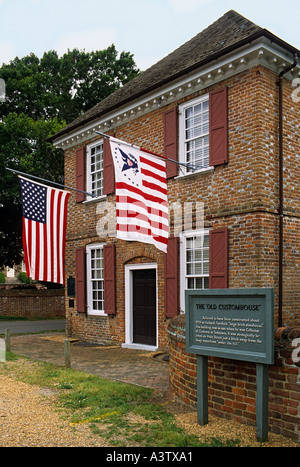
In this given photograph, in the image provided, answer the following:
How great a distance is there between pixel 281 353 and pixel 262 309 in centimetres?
52

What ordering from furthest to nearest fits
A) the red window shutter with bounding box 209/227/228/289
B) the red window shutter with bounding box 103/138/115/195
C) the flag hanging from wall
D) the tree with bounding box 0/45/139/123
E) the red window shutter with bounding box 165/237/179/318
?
the tree with bounding box 0/45/139/123
the red window shutter with bounding box 103/138/115/195
the red window shutter with bounding box 165/237/179/318
the red window shutter with bounding box 209/227/228/289
the flag hanging from wall

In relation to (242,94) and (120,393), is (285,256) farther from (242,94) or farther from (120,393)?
(120,393)

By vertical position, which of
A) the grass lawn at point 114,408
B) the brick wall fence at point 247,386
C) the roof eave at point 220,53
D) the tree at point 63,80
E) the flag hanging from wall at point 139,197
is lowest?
the grass lawn at point 114,408

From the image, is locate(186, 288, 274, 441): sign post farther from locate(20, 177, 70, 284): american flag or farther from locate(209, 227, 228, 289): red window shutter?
locate(20, 177, 70, 284): american flag

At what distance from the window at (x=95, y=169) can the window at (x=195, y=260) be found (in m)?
4.42

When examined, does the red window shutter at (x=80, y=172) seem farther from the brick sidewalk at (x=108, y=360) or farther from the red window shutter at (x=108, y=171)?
the brick sidewalk at (x=108, y=360)

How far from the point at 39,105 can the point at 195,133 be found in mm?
16173

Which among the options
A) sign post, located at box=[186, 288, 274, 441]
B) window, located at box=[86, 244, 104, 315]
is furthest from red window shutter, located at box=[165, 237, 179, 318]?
sign post, located at box=[186, 288, 274, 441]

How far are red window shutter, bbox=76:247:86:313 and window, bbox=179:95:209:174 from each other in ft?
→ 17.7

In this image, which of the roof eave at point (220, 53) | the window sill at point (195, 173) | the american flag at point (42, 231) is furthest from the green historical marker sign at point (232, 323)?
the american flag at point (42, 231)

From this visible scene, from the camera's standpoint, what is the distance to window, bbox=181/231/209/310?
10.6 meters

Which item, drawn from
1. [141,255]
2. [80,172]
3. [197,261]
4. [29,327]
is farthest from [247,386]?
[29,327]

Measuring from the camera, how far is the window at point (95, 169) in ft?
47.3
